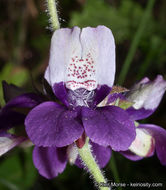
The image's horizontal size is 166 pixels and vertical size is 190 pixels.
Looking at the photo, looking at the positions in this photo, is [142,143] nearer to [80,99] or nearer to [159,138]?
[159,138]

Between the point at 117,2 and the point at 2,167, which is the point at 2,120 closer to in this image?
the point at 2,167

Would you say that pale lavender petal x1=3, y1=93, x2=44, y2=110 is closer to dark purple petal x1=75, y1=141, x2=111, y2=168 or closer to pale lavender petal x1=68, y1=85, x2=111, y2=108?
pale lavender petal x1=68, y1=85, x2=111, y2=108

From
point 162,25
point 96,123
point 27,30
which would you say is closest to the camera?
point 96,123

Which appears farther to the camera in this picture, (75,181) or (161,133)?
(75,181)

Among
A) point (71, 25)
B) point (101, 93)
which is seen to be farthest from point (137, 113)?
point (71, 25)

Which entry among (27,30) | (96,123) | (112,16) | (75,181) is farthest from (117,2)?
(96,123)

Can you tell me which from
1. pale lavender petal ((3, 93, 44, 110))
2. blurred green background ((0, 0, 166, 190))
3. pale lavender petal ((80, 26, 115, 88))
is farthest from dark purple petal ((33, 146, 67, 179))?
blurred green background ((0, 0, 166, 190))
